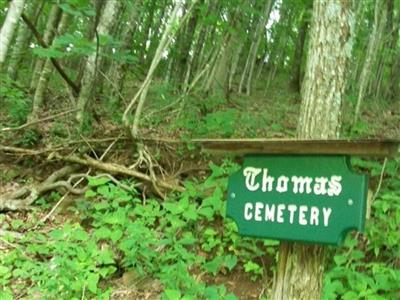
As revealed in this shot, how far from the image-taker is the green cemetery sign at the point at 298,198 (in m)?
2.04

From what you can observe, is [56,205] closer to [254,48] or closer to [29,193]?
[29,193]

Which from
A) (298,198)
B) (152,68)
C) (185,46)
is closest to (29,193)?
(152,68)

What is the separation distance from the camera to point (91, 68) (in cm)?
699

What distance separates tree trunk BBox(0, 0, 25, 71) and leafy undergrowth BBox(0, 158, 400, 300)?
200cm

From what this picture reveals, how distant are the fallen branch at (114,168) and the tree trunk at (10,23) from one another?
58.8 inches

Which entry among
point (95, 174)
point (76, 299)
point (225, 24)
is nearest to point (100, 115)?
point (95, 174)

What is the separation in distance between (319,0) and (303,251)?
153 cm

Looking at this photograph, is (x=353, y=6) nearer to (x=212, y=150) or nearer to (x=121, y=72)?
(x=212, y=150)

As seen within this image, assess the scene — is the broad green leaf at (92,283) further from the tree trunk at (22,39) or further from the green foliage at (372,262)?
the tree trunk at (22,39)

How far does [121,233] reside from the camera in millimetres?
4359

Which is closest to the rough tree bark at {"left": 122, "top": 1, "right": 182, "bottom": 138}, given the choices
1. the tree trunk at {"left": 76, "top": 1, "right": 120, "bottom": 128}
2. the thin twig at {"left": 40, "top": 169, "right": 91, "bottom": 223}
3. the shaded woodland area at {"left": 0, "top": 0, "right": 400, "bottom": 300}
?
the shaded woodland area at {"left": 0, "top": 0, "right": 400, "bottom": 300}

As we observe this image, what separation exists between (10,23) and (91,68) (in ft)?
5.38

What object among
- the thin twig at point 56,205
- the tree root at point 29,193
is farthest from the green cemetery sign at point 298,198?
the tree root at point 29,193

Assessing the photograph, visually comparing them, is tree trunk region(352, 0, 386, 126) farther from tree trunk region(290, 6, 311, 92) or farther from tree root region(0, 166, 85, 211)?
tree trunk region(290, 6, 311, 92)
